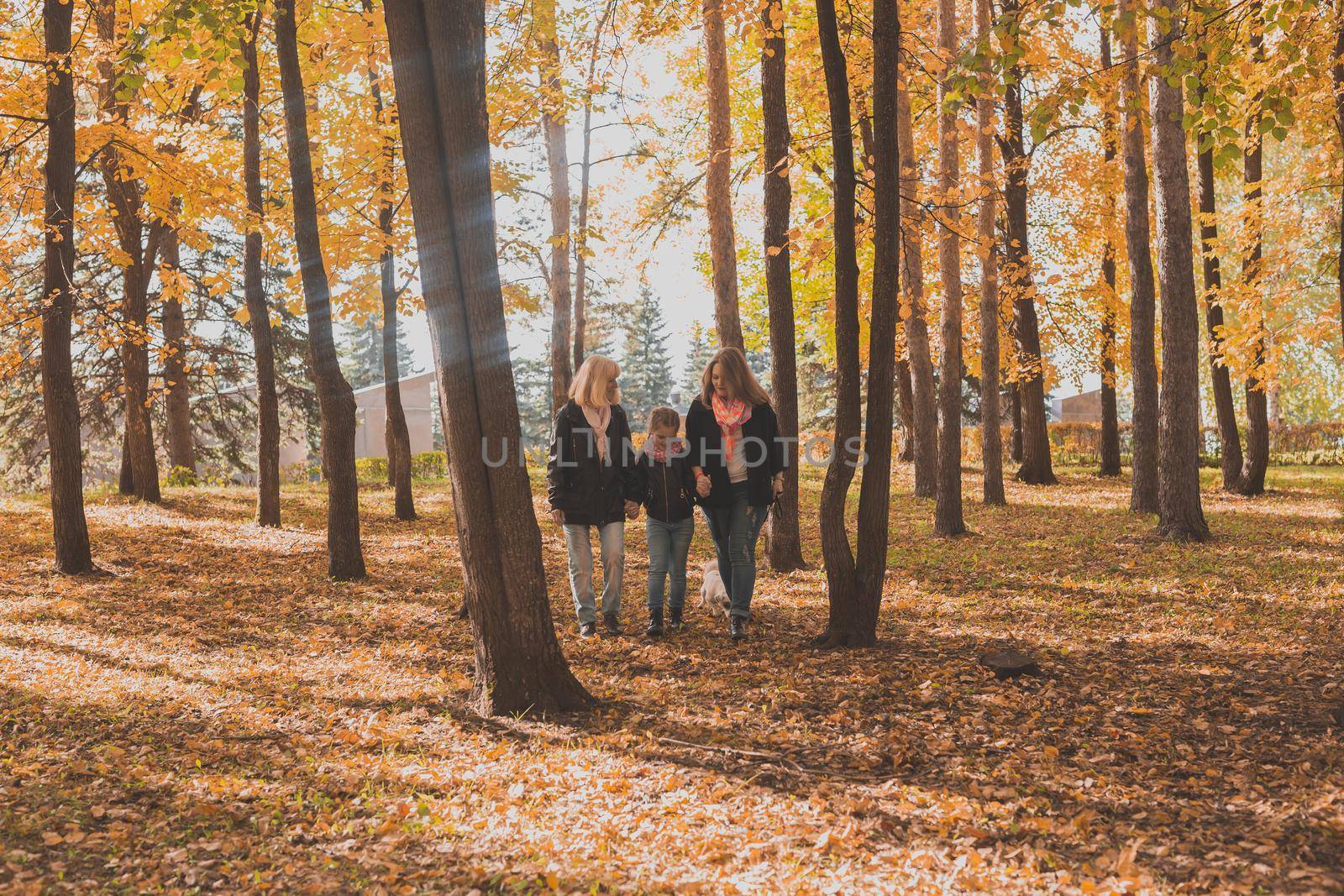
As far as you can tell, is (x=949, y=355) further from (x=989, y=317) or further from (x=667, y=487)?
(x=667, y=487)

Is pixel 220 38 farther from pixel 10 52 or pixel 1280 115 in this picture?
pixel 1280 115

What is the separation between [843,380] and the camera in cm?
636

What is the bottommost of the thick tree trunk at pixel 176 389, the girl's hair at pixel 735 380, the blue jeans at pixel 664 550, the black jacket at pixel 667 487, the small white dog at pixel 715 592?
the small white dog at pixel 715 592

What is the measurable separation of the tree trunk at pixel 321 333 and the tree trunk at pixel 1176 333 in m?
9.08

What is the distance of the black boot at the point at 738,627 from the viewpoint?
22.1ft

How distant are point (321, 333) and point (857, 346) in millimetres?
5883

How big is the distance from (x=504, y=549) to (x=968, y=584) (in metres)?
5.24

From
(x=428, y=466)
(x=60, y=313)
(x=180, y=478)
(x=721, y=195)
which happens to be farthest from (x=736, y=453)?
(x=428, y=466)

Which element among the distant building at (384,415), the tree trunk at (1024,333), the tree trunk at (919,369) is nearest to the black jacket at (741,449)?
the tree trunk at (919,369)

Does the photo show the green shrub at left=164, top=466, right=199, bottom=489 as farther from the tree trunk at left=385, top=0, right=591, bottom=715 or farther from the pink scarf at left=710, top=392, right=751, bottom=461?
the tree trunk at left=385, top=0, right=591, bottom=715

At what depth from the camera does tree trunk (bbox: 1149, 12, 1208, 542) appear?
10.2m

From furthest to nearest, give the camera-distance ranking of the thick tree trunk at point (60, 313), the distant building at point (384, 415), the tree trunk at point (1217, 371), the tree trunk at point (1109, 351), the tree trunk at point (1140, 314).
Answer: the distant building at point (384, 415) → the tree trunk at point (1109, 351) → the tree trunk at point (1217, 371) → the tree trunk at point (1140, 314) → the thick tree trunk at point (60, 313)

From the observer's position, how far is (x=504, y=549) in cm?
507

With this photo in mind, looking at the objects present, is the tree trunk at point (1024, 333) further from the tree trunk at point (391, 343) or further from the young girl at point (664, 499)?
the young girl at point (664, 499)
